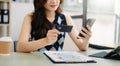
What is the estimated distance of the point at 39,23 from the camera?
2.02m

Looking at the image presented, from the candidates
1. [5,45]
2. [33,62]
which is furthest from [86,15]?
[33,62]

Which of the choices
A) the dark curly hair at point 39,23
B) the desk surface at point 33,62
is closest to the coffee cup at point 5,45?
the desk surface at point 33,62

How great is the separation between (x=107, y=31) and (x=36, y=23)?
1.60m

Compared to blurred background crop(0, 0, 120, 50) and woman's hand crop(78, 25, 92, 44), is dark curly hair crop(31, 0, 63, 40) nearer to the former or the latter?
woman's hand crop(78, 25, 92, 44)

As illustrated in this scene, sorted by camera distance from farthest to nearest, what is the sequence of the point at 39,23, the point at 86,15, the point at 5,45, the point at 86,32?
the point at 86,15 < the point at 39,23 < the point at 86,32 < the point at 5,45

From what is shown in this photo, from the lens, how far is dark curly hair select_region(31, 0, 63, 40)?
2.00 meters

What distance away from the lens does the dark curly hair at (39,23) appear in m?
2.00

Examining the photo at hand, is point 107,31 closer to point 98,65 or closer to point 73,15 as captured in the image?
point 73,15

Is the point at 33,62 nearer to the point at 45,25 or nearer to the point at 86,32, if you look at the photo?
the point at 86,32

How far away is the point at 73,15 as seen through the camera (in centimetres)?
363

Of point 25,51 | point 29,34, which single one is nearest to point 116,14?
point 29,34

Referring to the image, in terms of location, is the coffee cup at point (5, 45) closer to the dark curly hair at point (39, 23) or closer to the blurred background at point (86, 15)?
the dark curly hair at point (39, 23)

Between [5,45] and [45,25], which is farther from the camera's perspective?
[45,25]

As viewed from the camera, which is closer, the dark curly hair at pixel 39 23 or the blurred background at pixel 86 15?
the dark curly hair at pixel 39 23
